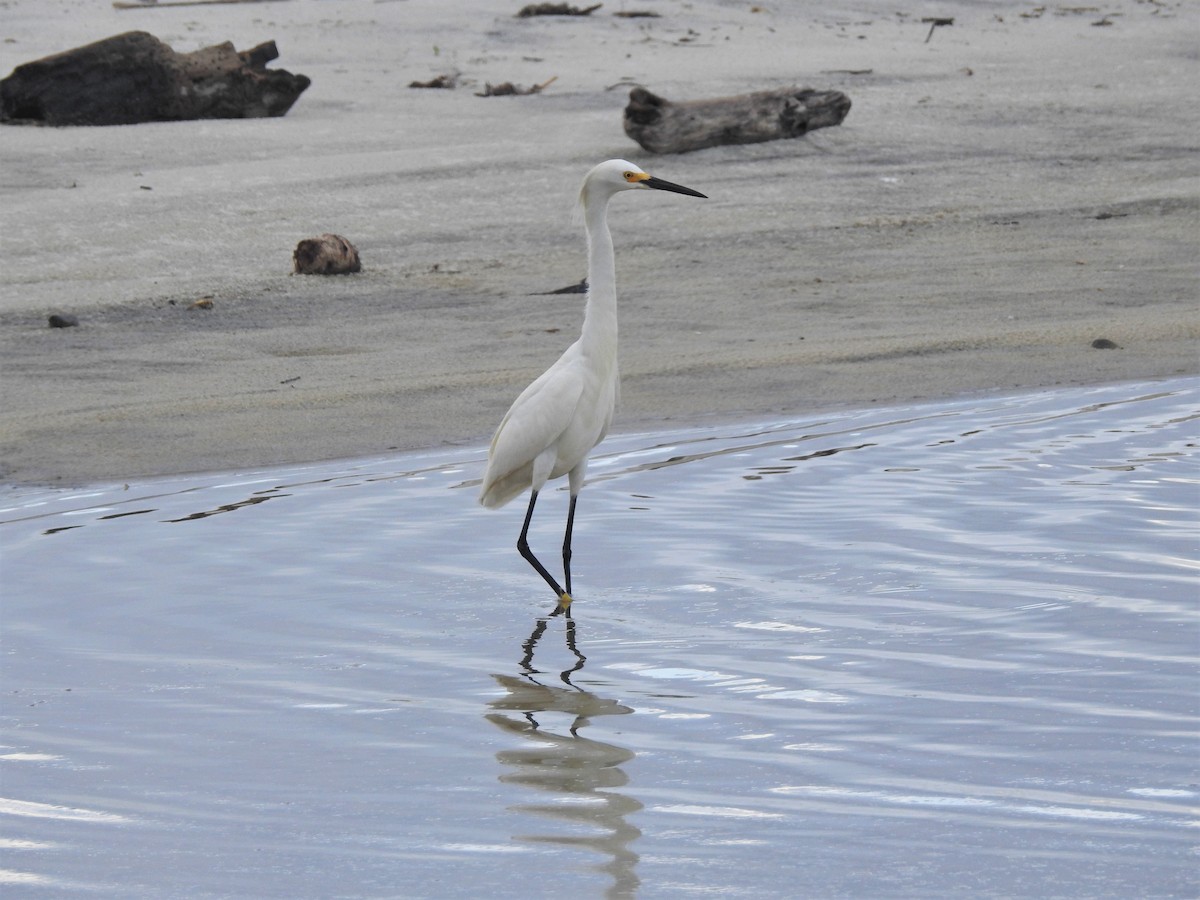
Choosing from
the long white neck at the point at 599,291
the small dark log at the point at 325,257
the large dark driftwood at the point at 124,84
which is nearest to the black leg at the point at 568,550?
the long white neck at the point at 599,291

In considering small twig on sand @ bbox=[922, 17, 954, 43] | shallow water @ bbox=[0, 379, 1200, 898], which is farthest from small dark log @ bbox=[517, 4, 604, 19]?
shallow water @ bbox=[0, 379, 1200, 898]

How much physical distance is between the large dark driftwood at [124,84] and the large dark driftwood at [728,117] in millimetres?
3673

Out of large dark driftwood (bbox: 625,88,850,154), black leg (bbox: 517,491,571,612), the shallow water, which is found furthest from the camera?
large dark driftwood (bbox: 625,88,850,154)

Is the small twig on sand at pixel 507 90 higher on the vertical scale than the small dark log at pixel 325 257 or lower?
higher

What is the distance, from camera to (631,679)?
4520 millimetres

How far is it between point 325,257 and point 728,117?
13.0ft

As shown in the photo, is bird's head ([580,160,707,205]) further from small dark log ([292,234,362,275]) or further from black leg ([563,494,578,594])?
small dark log ([292,234,362,275])

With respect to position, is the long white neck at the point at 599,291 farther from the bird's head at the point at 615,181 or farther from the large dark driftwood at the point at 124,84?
the large dark driftwood at the point at 124,84

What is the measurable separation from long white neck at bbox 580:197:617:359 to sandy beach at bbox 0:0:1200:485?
5.80 ft

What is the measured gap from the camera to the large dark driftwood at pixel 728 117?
1230 centimetres

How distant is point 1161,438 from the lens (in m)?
7.12

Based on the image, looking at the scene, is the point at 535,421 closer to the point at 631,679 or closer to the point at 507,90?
the point at 631,679

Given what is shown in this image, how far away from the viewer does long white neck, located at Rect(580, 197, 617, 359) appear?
19.1 ft

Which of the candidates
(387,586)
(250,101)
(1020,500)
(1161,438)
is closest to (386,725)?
(387,586)
